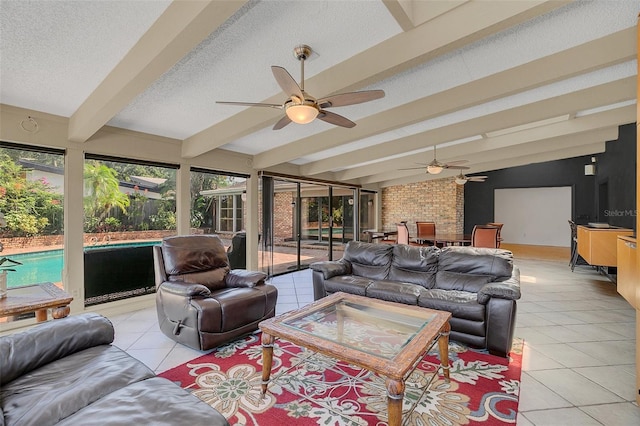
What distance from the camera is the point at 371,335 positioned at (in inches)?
85.5

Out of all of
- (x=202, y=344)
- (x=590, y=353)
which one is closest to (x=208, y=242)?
(x=202, y=344)

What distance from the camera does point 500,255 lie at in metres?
3.39

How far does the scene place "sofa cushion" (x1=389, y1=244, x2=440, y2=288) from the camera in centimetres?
369

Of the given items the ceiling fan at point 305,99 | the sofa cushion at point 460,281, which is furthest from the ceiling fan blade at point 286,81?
the sofa cushion at point 460,281

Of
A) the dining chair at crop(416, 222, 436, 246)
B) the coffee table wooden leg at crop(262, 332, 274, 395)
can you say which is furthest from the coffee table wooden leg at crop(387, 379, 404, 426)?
the dining chair at crop(416, 222, 436, 246)

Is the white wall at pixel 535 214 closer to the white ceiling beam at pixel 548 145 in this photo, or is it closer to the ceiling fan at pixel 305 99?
the white ceiling beam at pixel 548 145

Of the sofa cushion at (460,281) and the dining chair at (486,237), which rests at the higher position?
the dining chair at (486,237)

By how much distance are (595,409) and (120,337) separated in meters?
4.06

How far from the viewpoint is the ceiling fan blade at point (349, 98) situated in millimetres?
2277

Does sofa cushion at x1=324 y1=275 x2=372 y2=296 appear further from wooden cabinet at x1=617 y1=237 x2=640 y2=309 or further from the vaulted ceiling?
wooden cabinet at x1=617 y1=237 x2=640 y2=309

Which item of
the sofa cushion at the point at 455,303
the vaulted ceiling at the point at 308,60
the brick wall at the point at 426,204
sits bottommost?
the sofa cushion at the point at 455,303

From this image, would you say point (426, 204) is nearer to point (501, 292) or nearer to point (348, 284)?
point (348, 284)

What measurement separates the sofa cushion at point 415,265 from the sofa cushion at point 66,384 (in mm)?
2976

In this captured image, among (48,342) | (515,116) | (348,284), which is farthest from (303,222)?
(48,342)
